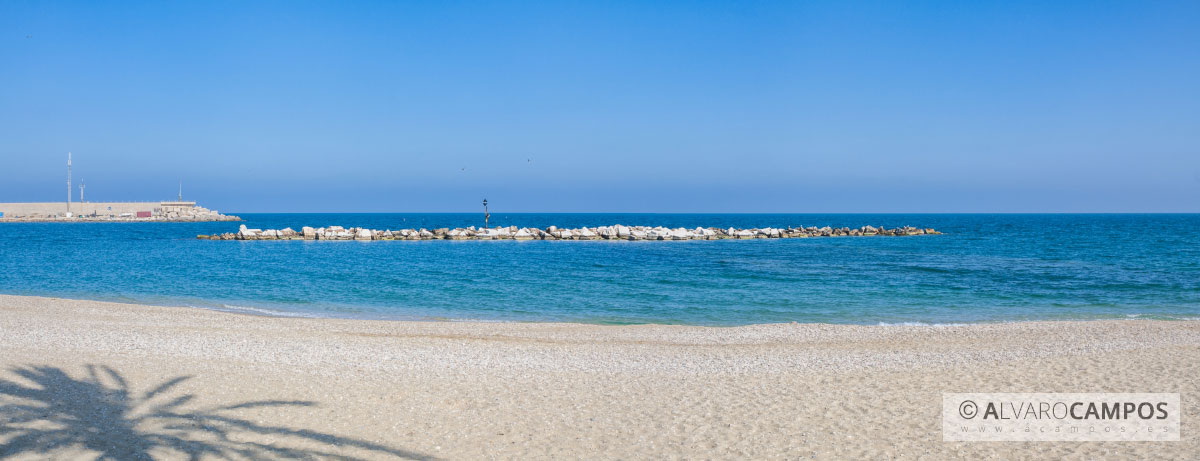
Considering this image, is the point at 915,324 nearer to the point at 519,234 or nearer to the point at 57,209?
the point at 519,234

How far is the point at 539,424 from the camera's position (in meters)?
7.40

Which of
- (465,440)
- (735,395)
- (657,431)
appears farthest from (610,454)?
(735,395)

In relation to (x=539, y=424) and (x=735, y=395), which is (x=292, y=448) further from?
(x=735, y=395)

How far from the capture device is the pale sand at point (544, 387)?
6656mm

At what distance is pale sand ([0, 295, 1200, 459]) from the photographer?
6656 mm

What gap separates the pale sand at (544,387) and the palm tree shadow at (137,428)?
1.2 inches

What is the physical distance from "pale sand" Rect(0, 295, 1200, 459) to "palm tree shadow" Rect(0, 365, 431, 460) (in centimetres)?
3

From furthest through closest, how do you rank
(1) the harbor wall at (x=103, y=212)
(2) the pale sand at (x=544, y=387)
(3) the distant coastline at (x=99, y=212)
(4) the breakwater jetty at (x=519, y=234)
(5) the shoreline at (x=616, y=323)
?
(1) the harbor wall at (x=103, y=212)
(3) the distant coastline at (x=99, y=212)
(4) the breakwater jetty at (x=519, y=234)
(5) the shoreline at (x=616, y=323)
(2) the pale sand at (x=544, y=387)

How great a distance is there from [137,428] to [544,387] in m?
4.40

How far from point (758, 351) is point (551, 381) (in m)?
4.35

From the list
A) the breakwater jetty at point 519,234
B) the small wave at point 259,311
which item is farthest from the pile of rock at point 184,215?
the small wave at point 259,311

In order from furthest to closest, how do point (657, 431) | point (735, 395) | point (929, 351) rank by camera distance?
point (929, 351) < point (735, 395) < point (657, 431)

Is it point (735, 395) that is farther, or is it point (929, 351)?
point (929, 351)

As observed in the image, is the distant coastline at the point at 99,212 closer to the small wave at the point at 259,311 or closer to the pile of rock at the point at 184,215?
the pile of rock at the point at 184,215
